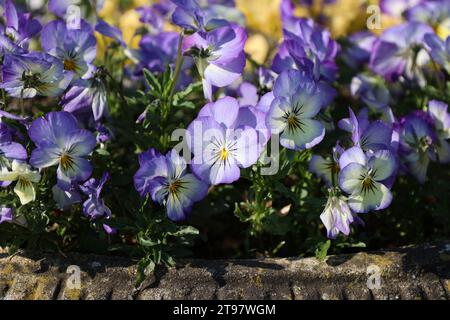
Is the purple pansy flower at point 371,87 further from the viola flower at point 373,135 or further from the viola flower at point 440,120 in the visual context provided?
the viola flower at point 373,135

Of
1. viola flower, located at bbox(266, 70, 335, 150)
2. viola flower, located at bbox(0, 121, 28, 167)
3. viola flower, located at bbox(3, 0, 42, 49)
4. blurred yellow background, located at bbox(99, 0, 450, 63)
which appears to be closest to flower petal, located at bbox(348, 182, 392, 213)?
viola flower, located at bbox(266, 70, 335, 150)

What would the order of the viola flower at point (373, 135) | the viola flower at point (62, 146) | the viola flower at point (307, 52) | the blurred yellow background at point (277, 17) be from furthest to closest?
the blurred yellow background at point (277, 17), the viola flower at point (307, 52), the viola flower at point (373, 135), the viola flower at point (62, 146)

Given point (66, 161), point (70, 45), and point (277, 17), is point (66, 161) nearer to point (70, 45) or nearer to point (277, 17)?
point (70, 45)

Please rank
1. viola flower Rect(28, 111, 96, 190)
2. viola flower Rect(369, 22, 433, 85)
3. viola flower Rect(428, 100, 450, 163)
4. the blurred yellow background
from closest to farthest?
viola flower Rect(28, 111, 96, 190)
viola flower Rect(428, 100, 450, 163)
viola flower Rect(369, 22, 433, 85)
the blurred yellow background

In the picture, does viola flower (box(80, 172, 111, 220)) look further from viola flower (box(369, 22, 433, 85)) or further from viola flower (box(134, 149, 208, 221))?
viola flower (box(369, 22, 433, 85))

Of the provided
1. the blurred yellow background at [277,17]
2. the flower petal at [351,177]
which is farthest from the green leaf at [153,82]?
the blurred yellow background at [277,17]

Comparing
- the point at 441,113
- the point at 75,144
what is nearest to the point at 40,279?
the point at 75,144
